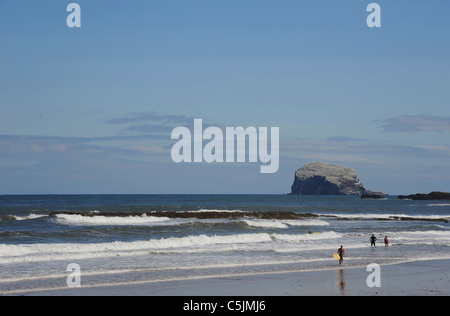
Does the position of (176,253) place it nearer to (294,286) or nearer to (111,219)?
(294,286)

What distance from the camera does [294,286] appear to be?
71.1ft

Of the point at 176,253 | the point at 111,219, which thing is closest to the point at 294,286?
the point at 176,253

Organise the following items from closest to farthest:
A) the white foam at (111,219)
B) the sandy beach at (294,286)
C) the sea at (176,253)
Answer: the sandy beach at (294,286) → the sea at (176,253) → the white foam at (111,219)

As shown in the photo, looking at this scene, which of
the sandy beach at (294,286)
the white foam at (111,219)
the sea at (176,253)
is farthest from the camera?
the white foam at (111,219)

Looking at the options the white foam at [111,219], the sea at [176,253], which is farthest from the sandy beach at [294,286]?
the white foam at [111,219]

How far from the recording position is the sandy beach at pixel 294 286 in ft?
66.2

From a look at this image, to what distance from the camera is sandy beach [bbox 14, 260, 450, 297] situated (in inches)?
795

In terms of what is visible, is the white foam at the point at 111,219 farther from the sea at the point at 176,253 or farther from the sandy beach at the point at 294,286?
the sandy beach at the point at 294,286

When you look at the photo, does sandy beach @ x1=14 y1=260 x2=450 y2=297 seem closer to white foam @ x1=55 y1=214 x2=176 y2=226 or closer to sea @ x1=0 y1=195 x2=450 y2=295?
sea @ x1=0 y1=195 x2=450 y2=295
